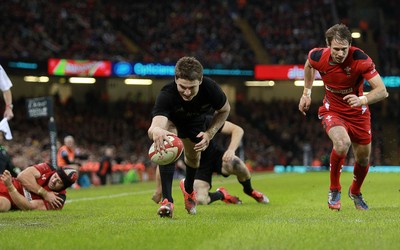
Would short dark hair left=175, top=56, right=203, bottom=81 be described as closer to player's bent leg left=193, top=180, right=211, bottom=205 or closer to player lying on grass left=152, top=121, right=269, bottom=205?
player lying on grass left=152, top=121, right=269, bottom=205

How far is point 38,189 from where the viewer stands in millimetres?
10312

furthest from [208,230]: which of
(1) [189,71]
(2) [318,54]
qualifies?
(2) [318,54]

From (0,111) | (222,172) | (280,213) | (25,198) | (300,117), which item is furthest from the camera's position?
(300,117)

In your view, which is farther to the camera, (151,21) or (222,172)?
(151,21)

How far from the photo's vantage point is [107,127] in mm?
39156

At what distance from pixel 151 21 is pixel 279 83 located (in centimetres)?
881

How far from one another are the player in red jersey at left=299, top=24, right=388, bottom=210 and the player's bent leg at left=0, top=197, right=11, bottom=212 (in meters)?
3.91

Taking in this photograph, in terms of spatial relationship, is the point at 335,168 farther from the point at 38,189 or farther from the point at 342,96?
the point at 38,189

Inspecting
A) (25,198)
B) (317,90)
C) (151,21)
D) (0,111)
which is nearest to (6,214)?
(25,198)

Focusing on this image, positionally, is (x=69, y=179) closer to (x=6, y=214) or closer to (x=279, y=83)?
(x=6, y=214)

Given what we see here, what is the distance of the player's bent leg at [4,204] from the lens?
32.9 feet

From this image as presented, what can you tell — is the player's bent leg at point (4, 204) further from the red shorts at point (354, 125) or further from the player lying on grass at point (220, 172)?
the red shorts at point (354, 125)

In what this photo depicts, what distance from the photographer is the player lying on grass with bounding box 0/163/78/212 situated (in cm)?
1015

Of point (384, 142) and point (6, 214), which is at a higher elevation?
point (6, 214)
